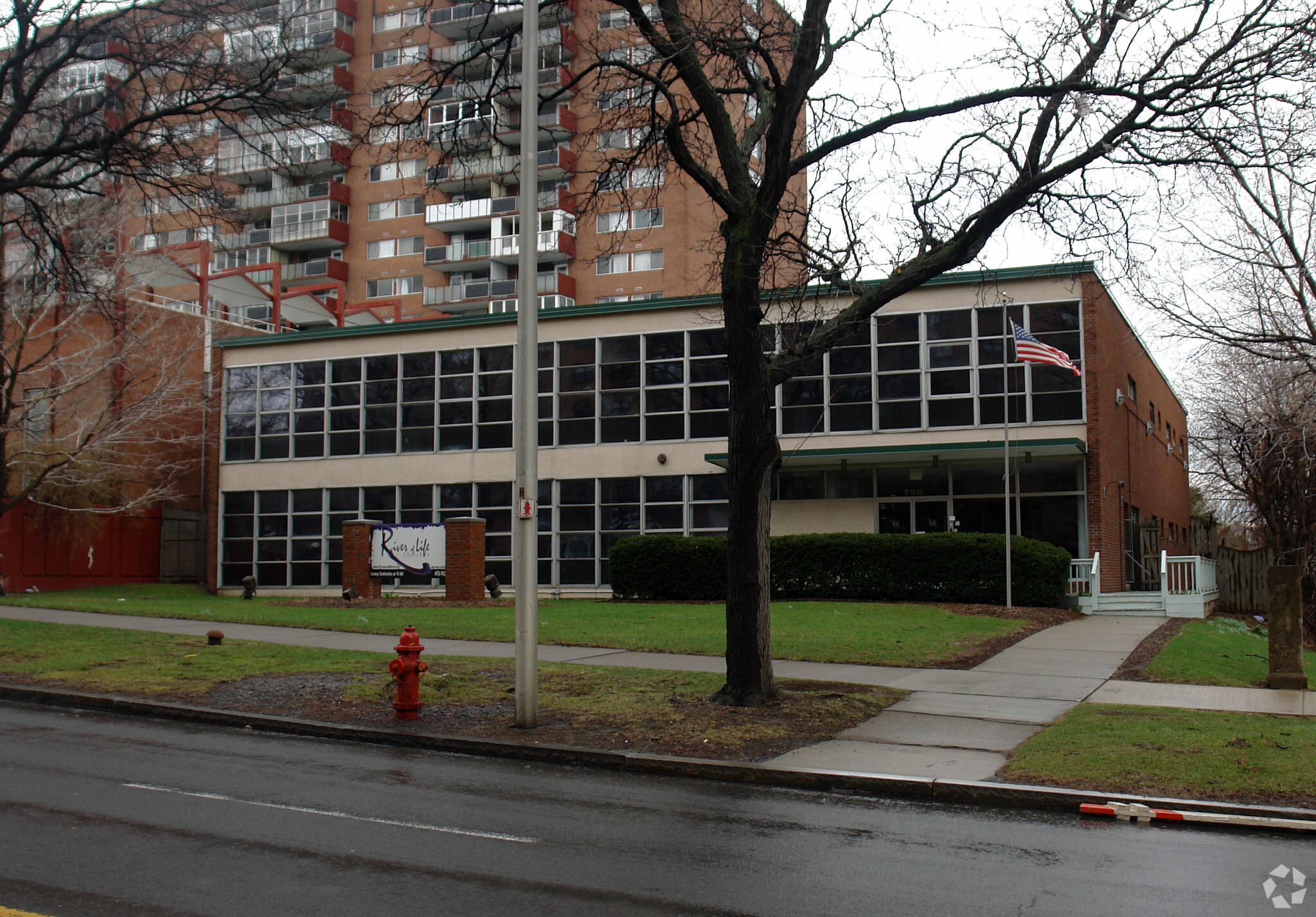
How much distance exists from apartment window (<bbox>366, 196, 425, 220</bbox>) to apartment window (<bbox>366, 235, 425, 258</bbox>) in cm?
127

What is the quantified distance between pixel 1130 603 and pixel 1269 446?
5592 millimetres

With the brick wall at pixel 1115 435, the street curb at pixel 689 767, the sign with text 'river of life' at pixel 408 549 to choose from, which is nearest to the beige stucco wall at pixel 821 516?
the brick wall at pixel 1115 435

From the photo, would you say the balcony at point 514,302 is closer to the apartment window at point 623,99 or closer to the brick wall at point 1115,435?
the brick wall at point 1115,435

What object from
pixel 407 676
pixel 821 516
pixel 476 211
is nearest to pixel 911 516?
pixel 821 516

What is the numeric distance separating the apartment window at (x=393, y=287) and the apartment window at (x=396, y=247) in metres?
1.34

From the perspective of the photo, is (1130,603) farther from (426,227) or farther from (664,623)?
(426,227)

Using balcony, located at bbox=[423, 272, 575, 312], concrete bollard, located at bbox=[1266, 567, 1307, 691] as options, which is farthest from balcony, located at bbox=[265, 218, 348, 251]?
concrete bollard, located at bbox=[1266, 567, 1307, 691]

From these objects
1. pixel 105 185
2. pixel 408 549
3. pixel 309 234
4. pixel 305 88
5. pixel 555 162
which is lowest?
pixel 408 549

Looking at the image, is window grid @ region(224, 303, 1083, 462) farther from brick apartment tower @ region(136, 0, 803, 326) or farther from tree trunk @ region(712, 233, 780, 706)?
tree trunk @ region(712, 233, 780, 706)

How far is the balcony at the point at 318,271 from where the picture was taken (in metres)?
59.9

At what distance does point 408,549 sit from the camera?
2669 cm

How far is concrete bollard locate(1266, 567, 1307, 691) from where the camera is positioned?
13.2m

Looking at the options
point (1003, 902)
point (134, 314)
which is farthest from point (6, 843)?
point (134, 314)

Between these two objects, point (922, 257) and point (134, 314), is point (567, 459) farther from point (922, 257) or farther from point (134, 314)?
point (922, 257)
